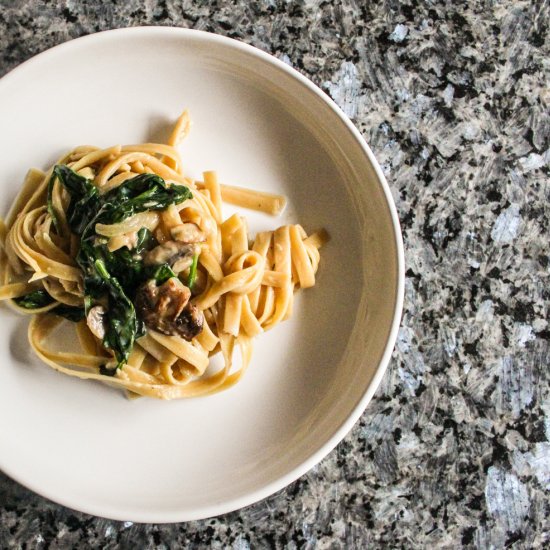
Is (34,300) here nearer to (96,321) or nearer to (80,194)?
(96,321)

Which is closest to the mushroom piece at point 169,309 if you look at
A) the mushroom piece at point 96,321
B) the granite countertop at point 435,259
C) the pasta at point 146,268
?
the pasta at point 146,268

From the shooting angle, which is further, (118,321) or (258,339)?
(258,339)

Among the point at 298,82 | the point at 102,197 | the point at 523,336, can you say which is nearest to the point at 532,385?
the point at 523,336

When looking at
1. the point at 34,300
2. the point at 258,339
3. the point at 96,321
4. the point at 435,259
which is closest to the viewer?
the point at 96,321

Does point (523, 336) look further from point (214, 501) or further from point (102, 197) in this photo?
point (102, 197)

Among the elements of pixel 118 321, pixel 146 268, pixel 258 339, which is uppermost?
pixel 146 268

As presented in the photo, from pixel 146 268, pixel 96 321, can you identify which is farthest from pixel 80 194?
pixel 96 321

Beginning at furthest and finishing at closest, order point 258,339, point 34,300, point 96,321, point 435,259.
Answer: point 435,259
point 258,339
point 34,300
point 96,321
